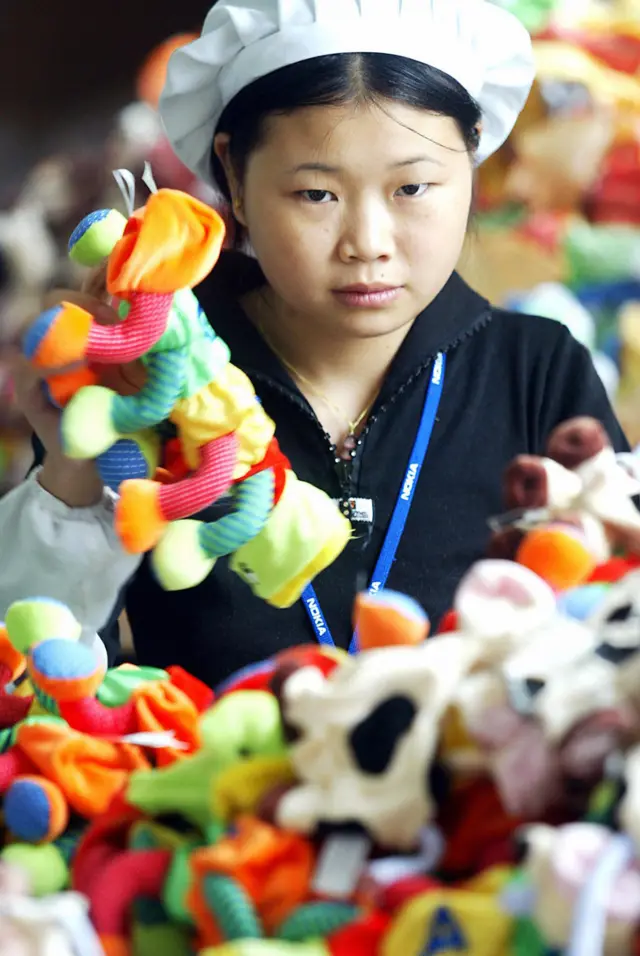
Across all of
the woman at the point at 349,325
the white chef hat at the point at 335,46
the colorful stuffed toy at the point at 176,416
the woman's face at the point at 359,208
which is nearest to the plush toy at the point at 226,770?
the colorful stuffed toy at the point at 176,416

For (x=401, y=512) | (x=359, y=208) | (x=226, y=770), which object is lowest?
(x=401, y=512)

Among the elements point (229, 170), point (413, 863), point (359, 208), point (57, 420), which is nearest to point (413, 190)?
point (359, 208)

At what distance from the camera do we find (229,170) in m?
0.94

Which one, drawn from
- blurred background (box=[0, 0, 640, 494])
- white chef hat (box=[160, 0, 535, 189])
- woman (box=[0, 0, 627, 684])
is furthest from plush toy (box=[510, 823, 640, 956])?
blurred background (box=[0, 0, 640, 494])

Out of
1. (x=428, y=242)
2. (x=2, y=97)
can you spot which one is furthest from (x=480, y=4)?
(x=2, y=97)

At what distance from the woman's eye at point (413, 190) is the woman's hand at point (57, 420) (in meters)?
0.24

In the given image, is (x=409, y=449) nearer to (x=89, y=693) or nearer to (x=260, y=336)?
(x=260, y=336)

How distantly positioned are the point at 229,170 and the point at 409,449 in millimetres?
250

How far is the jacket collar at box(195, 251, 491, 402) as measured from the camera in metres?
0.98

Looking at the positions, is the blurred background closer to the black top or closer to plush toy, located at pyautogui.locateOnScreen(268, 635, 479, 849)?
the black top

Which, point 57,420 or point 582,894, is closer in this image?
point 582,894

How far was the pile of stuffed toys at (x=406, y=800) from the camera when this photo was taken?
0.36m

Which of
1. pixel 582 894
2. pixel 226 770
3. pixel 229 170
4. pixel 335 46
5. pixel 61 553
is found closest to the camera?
pixel 582 894

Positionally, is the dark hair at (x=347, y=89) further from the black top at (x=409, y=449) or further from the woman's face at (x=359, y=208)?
the black top at (x=409, y=449)
